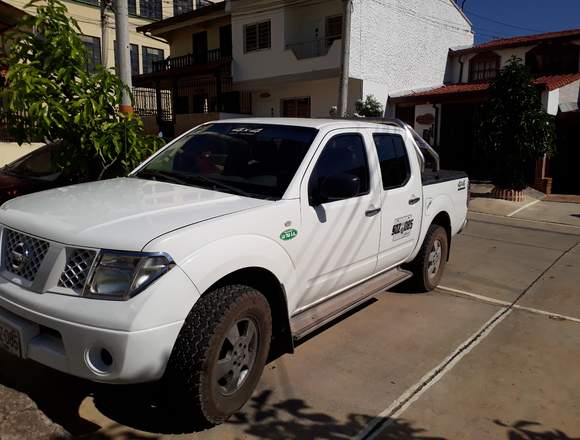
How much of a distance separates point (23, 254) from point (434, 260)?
4299 mm

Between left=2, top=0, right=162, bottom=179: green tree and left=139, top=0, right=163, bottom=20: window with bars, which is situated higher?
left=139, top=0, right=163, bottom=20: window with bars

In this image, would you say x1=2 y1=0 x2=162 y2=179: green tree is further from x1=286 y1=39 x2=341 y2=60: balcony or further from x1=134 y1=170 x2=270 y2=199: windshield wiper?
x1=286 y1=39 x2=341 y2=60: balcony

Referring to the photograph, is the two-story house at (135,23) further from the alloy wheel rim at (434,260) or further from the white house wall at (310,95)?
the alloy wheel rim at (434,260)

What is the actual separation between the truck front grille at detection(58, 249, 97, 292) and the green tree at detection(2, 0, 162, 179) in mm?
2965

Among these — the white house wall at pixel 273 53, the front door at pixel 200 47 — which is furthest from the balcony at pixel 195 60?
the white house wall at pixel 273 53

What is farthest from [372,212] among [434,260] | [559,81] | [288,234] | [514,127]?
[559,81]

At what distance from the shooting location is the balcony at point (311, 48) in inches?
800

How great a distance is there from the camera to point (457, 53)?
2317 cm

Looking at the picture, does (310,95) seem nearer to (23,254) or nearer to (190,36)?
(190,36)

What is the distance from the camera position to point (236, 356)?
10.0ft

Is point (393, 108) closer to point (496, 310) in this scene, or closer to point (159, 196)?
point (496, 310)

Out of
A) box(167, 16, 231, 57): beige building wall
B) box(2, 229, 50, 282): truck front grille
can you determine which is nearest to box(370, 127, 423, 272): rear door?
box(2, 229, 50, 282): truck front grille

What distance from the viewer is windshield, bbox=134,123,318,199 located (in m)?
3.62

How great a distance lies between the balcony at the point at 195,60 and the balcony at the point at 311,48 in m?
3.49
